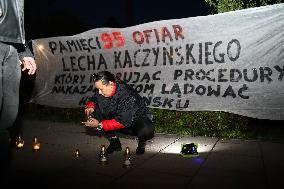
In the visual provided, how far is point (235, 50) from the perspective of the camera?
6188 millimetres

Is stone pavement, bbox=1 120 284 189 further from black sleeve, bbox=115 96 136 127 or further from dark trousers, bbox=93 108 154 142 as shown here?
black sleeve, bbox=115 96 136 127

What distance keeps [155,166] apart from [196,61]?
2632mm

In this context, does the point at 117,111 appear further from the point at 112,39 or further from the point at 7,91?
the point at 112,39

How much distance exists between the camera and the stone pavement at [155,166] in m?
4.13

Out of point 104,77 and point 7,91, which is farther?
point 104,77

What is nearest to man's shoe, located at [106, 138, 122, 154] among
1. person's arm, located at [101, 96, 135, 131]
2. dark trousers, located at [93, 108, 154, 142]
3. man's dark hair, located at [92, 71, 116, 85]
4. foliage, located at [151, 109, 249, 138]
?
dark trousers, located at [93, 108, 154, 142]

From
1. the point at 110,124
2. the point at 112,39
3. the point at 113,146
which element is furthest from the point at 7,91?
the point at 112,39

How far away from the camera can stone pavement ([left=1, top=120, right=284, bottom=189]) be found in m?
4.13

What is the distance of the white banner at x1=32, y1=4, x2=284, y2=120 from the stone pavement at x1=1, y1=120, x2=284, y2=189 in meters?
0.85

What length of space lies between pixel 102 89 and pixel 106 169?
1.31 metres

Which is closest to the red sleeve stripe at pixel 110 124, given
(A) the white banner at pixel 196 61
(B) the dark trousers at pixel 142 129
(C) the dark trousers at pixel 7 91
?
(B) the dark trousers at pixel 142 129

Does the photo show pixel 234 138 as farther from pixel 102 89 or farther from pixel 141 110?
pixel 102 89

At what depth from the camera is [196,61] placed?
658 cm

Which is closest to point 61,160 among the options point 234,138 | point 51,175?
point 51,175
